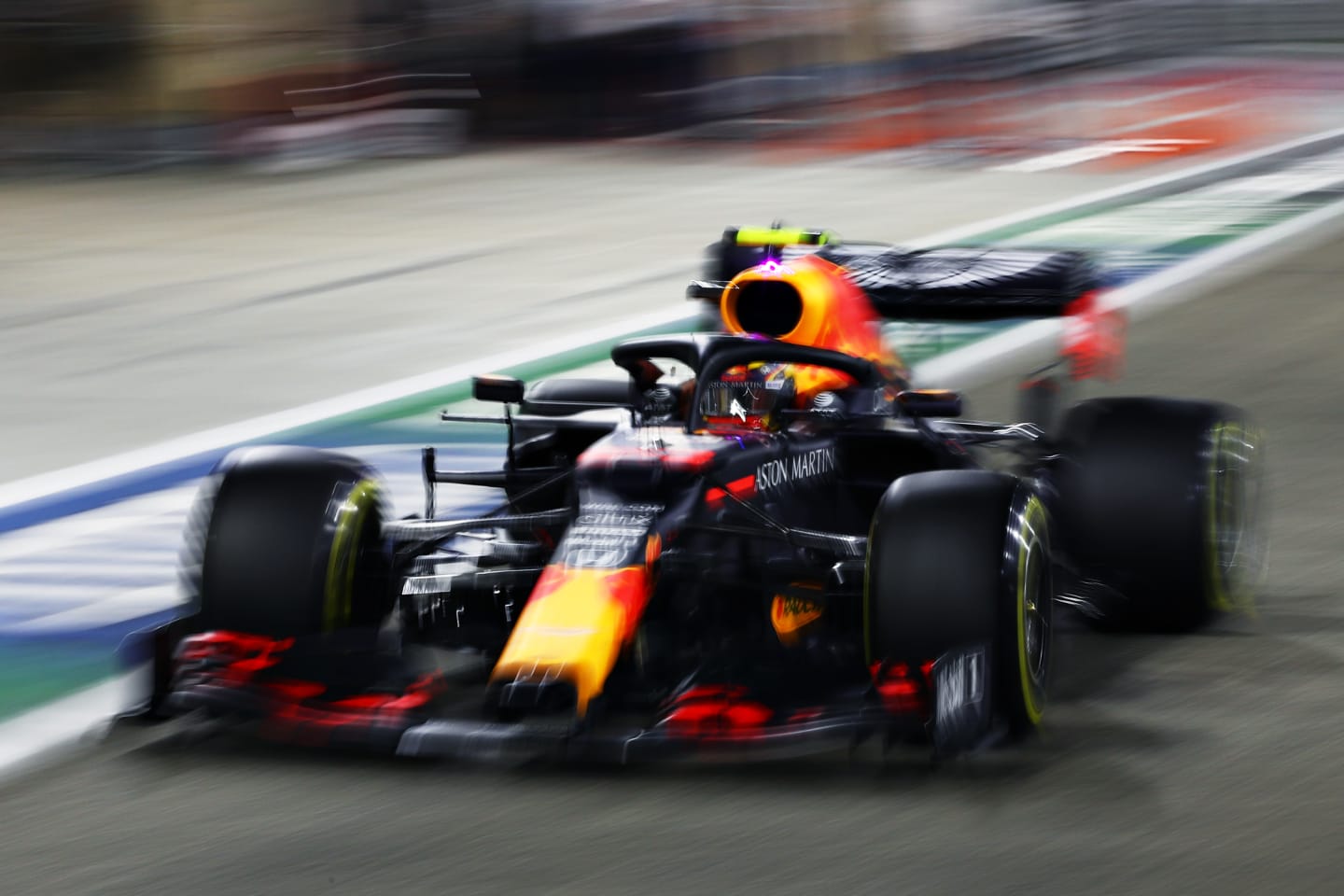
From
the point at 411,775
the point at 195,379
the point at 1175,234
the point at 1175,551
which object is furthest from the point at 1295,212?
the point at 411,775

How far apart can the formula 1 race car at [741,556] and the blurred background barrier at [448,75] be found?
19805 mm

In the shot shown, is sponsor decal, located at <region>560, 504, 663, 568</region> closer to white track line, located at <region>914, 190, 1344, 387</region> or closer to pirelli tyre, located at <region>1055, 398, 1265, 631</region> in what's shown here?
pirelli tyre, located at <region>1055, 398, 1265, 631</region>

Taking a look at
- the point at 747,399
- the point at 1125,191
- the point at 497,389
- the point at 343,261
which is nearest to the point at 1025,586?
the point at 747,399

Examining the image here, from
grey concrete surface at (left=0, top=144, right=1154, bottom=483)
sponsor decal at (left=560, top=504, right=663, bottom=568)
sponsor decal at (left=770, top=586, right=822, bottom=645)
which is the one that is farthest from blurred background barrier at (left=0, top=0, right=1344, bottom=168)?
sponsor decal at (left=560, top=504, right=663, bottom=568)

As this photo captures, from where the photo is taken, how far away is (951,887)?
5.02m

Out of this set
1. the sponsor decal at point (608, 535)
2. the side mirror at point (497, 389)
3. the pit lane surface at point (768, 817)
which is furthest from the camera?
the side mirror at point (497, 389)

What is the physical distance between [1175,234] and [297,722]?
14.3 meters

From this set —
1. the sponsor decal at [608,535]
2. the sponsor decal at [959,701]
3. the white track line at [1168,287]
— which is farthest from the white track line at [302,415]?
the sponsor decal at [959,701]

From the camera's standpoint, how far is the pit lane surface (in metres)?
5.12

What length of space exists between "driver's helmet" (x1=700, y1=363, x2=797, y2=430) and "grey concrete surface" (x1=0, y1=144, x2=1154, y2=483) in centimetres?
494

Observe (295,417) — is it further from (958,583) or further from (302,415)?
(958,583)

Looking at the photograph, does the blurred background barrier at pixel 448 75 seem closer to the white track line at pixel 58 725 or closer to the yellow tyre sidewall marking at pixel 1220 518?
the yellow tyre sidewall marking at pixel 1220 518

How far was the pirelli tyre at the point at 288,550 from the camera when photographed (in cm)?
621

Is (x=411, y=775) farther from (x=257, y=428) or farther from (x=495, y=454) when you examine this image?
(x=257, y=428)
